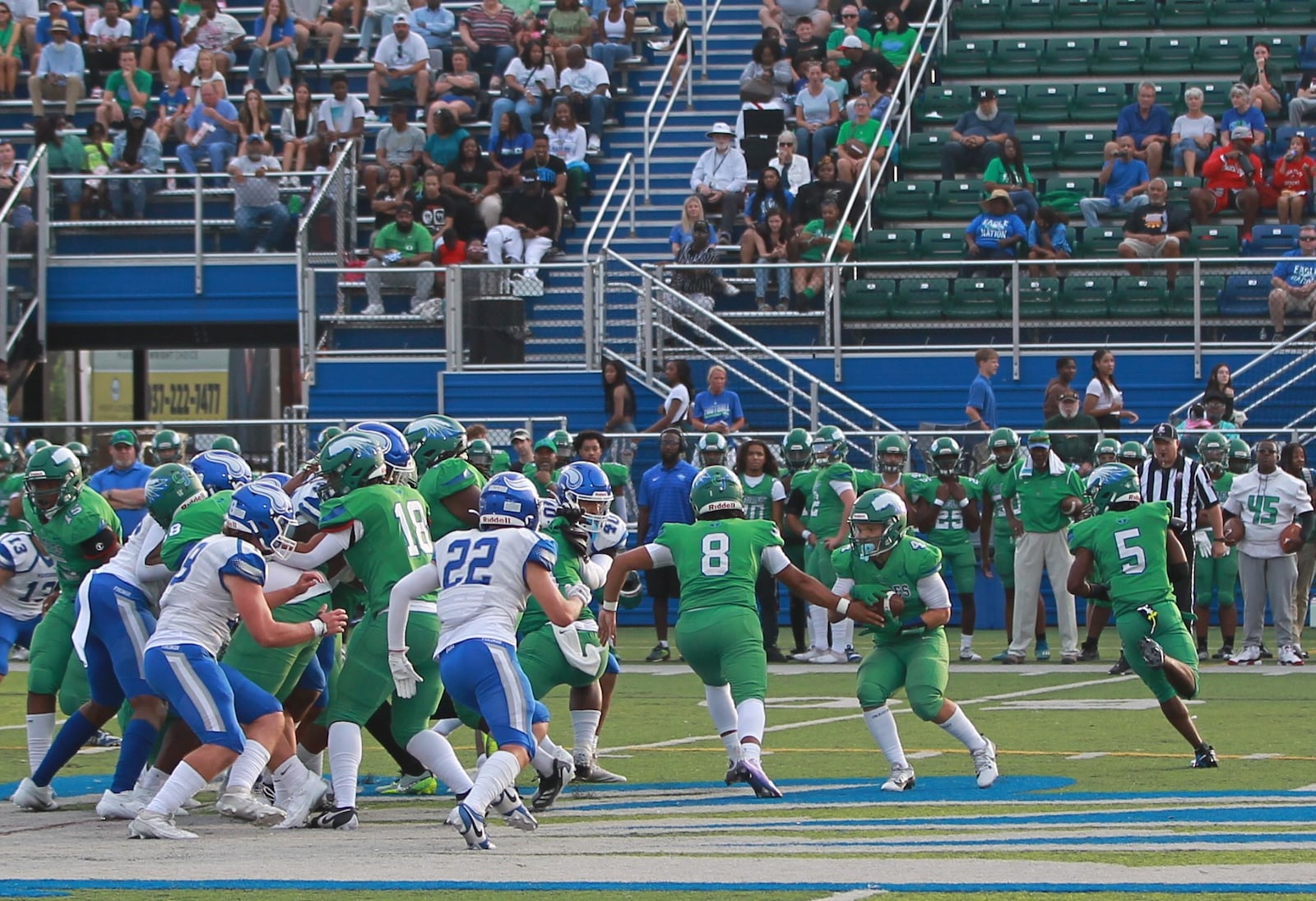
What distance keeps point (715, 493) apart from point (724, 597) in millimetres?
552

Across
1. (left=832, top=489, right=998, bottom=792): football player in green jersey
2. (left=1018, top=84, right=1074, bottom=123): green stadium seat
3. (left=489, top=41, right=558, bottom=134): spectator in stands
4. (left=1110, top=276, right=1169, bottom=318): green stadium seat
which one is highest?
(left=489, top=41, right=558, bottom=134): spectator in stands

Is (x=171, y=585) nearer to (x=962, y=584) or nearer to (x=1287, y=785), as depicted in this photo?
(x=1287, y=785)

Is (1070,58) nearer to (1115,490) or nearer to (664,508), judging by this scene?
(664,508)

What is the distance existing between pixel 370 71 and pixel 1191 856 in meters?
20.1

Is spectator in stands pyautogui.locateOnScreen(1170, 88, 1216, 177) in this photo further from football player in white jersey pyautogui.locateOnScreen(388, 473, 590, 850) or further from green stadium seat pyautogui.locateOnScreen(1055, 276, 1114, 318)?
football player in white jersey pyautogui.locateOnScreen(388, 473, 590, 850)

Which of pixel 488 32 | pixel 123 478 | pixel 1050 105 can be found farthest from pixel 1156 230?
pixel 123 478

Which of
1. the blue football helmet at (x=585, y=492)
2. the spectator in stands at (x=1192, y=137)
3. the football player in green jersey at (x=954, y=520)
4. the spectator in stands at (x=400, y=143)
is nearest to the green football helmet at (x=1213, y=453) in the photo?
the football player in green jersey at (x=954, y=520)

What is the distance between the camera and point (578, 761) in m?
10.1

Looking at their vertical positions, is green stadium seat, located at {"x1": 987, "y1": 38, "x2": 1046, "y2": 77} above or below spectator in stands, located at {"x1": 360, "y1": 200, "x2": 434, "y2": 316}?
above

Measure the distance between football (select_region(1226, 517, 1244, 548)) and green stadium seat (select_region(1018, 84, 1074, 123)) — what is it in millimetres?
8721

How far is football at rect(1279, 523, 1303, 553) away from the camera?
52.6 feet

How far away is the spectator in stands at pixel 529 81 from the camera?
80.0 feet

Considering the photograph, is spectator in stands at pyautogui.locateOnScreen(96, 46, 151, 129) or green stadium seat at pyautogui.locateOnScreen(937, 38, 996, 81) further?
spectator in stands at pyautogui.locateOnScreen(96, 46, 151, 129)

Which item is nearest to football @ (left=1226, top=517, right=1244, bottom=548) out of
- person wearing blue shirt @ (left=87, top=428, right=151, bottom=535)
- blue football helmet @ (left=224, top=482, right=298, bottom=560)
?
person wearing blue shirt @ (left=87, top=428, right=151, bottom=535)
